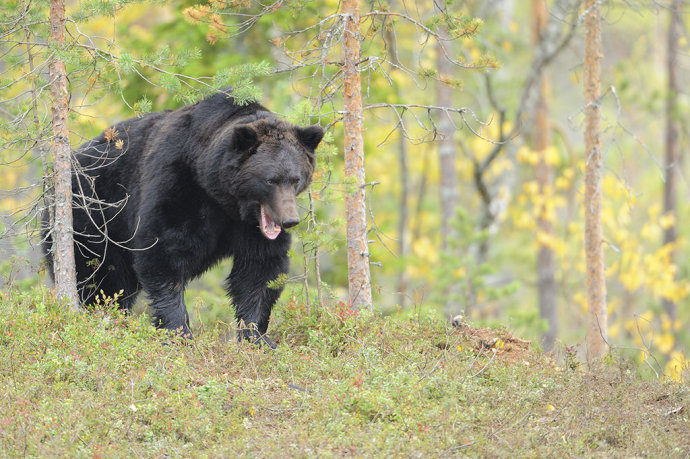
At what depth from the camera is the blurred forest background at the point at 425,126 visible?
7.85m

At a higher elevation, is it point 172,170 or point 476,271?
point 172,170

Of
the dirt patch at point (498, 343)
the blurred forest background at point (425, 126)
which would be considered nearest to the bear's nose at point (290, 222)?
the blurred forest background at point (425, 126)

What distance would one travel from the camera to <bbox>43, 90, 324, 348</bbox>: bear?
7602 millimetres

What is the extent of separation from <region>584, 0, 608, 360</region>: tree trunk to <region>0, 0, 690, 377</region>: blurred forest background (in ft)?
0.68

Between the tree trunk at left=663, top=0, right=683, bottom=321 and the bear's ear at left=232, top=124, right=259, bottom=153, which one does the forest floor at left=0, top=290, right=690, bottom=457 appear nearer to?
the bear's ear at left=232, top=124, right=259, bottom=153

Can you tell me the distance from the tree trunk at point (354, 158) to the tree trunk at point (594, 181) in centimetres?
314

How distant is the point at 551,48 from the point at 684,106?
13.9 ft

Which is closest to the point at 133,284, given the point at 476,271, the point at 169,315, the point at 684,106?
the point at 169,315

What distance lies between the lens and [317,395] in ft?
20.5

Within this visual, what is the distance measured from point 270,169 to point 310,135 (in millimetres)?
565

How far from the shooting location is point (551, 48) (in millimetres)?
17391

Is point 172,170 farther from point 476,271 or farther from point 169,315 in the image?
point 476,271

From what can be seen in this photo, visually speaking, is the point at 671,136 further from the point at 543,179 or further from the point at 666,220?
the point at 543,179

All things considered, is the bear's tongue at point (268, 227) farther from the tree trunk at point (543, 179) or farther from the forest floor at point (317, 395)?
the tree trunk at point (543, 179)
